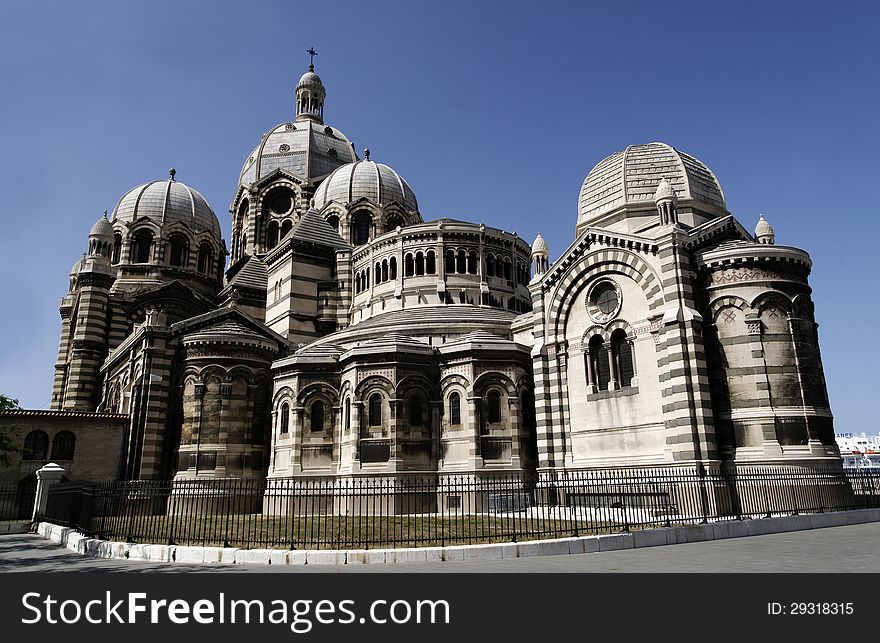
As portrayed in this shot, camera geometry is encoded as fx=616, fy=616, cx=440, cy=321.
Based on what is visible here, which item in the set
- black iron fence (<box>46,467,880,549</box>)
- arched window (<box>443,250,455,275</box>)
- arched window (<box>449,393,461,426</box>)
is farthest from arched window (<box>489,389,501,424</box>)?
arched window (<box>443,250,455,275</box>)

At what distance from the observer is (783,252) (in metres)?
24.3

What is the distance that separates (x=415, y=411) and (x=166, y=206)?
3505 cm

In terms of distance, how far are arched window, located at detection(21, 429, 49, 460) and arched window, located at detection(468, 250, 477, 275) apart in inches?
999

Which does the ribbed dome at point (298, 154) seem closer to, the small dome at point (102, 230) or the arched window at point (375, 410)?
the small dome at point (102, 230)

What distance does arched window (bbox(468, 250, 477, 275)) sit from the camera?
39.4 metres

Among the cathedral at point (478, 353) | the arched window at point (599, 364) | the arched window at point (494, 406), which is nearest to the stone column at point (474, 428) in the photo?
the cathedral at point (478, 353)

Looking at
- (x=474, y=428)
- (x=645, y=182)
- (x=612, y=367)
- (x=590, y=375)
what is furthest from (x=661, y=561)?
(x=645, y=182)

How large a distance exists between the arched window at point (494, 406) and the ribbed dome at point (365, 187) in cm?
2568

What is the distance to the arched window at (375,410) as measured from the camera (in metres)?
29.0

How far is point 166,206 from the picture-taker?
52.7 meters

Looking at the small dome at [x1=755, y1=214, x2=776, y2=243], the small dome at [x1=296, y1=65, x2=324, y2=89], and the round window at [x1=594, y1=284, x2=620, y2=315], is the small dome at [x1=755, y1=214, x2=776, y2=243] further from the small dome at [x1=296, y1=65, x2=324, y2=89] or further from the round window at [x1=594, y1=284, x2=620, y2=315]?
the small dome at [x1=296, y1=65, x2=324, y2=89]
